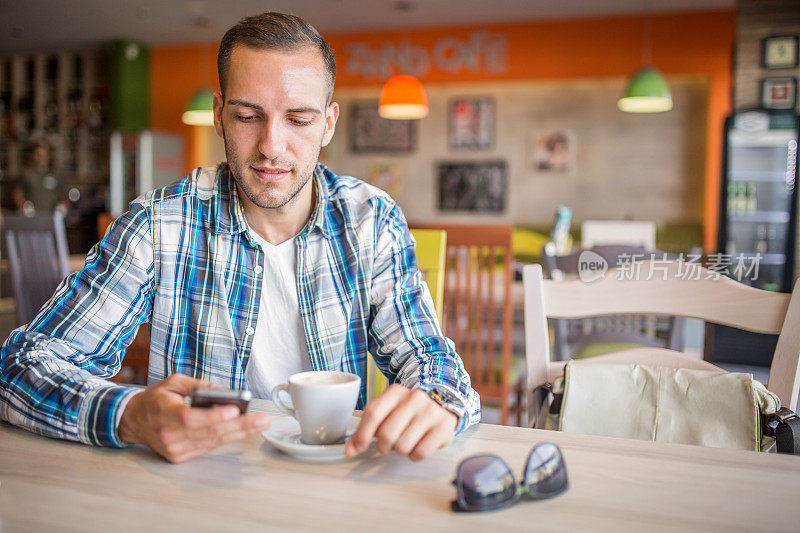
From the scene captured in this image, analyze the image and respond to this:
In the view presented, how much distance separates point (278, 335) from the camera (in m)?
1.29

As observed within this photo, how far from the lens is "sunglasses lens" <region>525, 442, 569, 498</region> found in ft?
2.34

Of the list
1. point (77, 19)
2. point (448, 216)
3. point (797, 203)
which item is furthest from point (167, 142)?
point (797, 203)

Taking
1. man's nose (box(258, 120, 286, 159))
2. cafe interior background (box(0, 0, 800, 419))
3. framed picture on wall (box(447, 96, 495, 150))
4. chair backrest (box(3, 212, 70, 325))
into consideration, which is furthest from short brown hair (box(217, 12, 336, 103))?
framed picture on wall (box(447, 96, 495, 150))

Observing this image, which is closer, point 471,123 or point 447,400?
point 447,400

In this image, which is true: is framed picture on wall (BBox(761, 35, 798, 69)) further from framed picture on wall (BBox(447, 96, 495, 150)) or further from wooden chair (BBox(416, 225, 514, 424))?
wooden chair (BBox(416, 225, 514, 424))

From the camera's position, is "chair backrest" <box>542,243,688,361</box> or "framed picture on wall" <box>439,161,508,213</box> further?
"framed picture on wall" <box>439,161,508,213</box>

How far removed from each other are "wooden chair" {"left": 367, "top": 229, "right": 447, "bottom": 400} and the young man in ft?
0.76

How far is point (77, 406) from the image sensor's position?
2.94 ft

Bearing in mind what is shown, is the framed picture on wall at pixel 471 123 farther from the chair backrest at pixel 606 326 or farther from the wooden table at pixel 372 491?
the wooden table at pixel 372 491

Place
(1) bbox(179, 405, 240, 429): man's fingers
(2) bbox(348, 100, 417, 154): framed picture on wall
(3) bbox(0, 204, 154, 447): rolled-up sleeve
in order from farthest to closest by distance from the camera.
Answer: (2) bbox(348, 100, 417, 154): framed picture on wall → (3) bbox(0, 204, 154, 447): rolled-up sleeve → (1) bbox(179, 405, 240, 429): man's fingers

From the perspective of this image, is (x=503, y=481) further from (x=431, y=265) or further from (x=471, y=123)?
(x=471, y=123)

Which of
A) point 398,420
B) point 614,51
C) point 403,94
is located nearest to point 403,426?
point 398,420

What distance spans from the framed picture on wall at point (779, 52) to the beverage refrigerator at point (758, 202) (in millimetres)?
460

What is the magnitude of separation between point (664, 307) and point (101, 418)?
972mm
